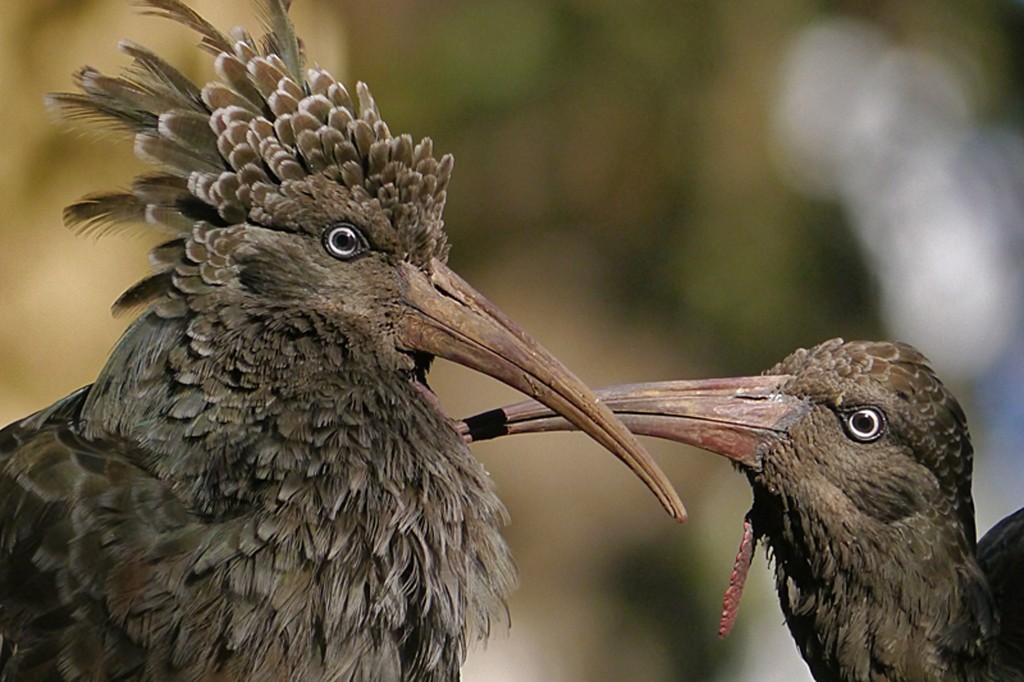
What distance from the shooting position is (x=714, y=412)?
4324 mm

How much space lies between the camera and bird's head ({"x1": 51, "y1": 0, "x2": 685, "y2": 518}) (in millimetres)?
3789

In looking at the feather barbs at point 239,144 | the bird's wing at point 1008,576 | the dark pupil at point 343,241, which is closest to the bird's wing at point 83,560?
the feather barbs at point 239,144

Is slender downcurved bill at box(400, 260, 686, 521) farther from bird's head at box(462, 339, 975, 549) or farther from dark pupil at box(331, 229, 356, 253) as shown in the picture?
bird's head at box(462, 339, 975, 549)

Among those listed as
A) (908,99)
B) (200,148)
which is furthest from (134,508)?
(908,99)

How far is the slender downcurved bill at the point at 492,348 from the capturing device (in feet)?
12.8

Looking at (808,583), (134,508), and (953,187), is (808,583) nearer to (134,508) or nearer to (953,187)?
(134,508)

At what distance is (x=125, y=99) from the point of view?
12.8 ft

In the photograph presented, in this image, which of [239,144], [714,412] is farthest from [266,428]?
[714,412]

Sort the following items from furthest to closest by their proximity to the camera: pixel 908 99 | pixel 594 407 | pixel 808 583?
pixel 908 99
pixel 808 583
pixel 594 407

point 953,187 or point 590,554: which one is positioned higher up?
point 953,187

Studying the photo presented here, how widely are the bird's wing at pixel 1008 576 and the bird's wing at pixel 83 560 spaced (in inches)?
98.6

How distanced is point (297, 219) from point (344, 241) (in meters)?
0.14

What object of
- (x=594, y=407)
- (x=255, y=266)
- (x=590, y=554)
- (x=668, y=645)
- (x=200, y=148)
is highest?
(x=200, y=148)

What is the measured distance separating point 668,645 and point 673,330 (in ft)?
6.25
